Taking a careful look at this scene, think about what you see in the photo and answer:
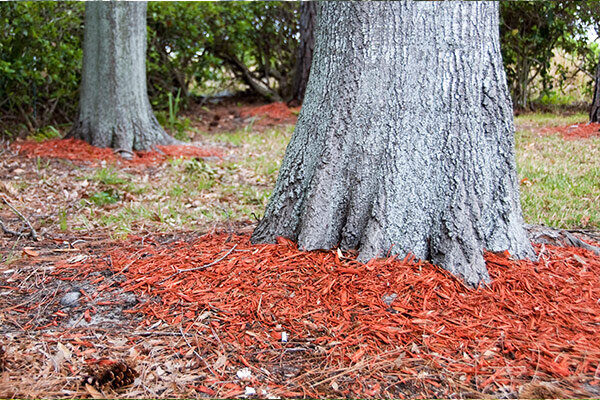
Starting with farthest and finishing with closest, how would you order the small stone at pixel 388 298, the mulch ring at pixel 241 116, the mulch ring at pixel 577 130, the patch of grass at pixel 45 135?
the mulch ring at pixel 241 116 → the patch of grass at pixel 45 135 → the mulch ring at pixel 577 130 → the small stone at pixel 388 298

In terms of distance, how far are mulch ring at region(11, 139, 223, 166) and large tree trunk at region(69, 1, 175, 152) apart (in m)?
A: 0.14

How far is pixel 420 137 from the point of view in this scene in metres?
2.69

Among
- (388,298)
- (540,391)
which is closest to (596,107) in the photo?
(388,298)

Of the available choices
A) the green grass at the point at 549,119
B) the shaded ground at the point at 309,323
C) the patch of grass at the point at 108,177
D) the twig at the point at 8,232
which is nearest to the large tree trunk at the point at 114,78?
the patch of grass at the point at 108,177

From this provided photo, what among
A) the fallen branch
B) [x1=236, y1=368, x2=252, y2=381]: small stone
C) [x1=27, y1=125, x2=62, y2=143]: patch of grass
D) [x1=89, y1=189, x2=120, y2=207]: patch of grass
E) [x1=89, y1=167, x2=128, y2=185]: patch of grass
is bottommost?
[x1=236, y1=368, x2=252, y2=381]: small stone

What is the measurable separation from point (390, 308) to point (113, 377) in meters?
1.30

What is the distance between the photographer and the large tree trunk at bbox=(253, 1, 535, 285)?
2682 millimetres

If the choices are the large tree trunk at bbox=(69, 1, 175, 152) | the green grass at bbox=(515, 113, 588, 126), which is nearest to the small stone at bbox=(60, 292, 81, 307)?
the large tree trunk at bbox=(69, 1, 175, 152)

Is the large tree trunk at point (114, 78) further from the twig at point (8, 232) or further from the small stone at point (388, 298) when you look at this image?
the small stone at point (388, 298)

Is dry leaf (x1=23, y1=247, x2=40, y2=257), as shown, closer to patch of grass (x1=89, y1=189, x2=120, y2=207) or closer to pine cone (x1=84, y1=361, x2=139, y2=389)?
patch of grass (x1=89, y1=189, x2=120, y2=207)

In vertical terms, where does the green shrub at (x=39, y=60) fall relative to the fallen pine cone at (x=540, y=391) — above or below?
above

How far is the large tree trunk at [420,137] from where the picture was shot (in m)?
2.68

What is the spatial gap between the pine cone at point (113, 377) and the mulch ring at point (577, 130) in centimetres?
632

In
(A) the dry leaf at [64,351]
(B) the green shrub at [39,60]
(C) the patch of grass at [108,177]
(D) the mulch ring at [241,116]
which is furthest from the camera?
(D) the mulch ring at [241,116]
